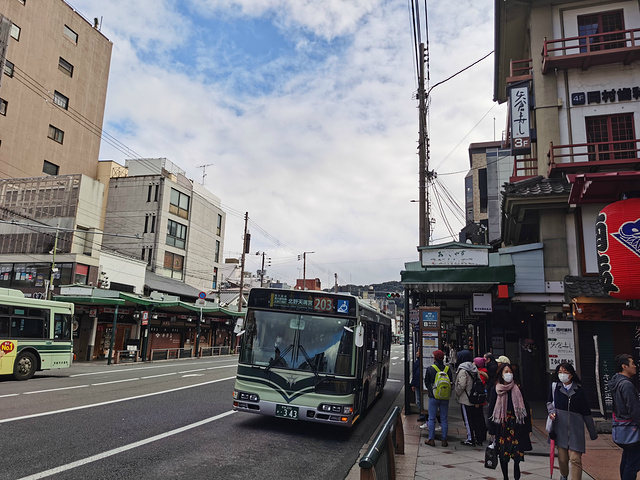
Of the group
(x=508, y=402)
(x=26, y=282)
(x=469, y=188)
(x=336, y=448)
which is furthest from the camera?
(x=469, y=188)

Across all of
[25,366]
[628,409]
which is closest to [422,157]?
[628,409]

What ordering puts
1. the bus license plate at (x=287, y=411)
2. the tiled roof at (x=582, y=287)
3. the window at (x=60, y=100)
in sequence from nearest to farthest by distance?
the bus license plate at (x=287, y=411) < the tiled roof at (x=582, y=287) < the window at (x=60, y=100)

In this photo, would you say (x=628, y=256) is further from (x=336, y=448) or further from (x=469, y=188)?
(x=469, y=188)

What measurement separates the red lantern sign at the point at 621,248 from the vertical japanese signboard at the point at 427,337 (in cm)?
413

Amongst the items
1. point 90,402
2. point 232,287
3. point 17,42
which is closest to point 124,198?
point 17,42

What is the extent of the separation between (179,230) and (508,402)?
4475 centimetres

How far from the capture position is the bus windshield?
904cm

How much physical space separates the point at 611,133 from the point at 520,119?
2.75 m

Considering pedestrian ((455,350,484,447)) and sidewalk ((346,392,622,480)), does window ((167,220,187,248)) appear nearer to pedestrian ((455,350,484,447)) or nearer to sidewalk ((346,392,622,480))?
sidewalk ((346,392,622,480))

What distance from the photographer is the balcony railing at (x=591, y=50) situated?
1406 cm

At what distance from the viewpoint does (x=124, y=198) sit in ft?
154

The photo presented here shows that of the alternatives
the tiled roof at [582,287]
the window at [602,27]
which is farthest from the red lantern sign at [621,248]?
the window at [602,27]

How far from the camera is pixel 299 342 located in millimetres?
9297

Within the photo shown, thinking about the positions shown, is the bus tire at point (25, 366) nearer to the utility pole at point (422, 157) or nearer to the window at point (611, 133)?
A: the utility pole at point (422, 157)
